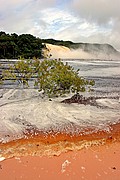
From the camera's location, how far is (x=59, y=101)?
11.7 m

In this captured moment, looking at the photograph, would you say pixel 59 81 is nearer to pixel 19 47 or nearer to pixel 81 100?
pixel 81 100

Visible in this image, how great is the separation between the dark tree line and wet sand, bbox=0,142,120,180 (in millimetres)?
52587

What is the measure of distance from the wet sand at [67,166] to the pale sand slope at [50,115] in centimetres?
167

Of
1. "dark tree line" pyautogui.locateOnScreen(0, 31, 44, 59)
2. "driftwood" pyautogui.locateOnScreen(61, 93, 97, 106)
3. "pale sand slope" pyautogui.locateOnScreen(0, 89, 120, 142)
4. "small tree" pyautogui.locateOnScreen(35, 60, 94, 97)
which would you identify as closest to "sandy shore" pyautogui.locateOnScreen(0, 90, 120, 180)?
"pale sand slope" pyautogui.locateOnScreen(0, 89, 120, 142)

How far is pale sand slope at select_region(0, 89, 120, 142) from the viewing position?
858cm

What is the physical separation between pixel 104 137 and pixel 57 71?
6065 mm

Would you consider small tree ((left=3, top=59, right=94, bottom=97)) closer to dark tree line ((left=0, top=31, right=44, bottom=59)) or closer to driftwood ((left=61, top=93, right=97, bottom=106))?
driftwood ((left=61, top=93, right=97, bottom=106))

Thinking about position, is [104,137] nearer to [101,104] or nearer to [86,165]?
[86,165]

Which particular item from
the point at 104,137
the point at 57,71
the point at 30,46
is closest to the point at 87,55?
the point at 30,46

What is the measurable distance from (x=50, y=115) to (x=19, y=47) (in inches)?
2129

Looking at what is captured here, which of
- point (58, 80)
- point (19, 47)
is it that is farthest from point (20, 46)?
point (58, 80)

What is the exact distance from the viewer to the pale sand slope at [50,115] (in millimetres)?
8578

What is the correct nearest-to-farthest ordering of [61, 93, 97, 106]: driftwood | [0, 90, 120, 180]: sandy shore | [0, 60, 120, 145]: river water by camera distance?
[0, 90, 120, 180]: sandy shore → [0, 60, 120, 145]: river water → [61, 93, 97, 106]: driftwood

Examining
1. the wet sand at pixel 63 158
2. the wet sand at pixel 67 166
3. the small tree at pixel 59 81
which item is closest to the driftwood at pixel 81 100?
the small tree at pixel 59 81
